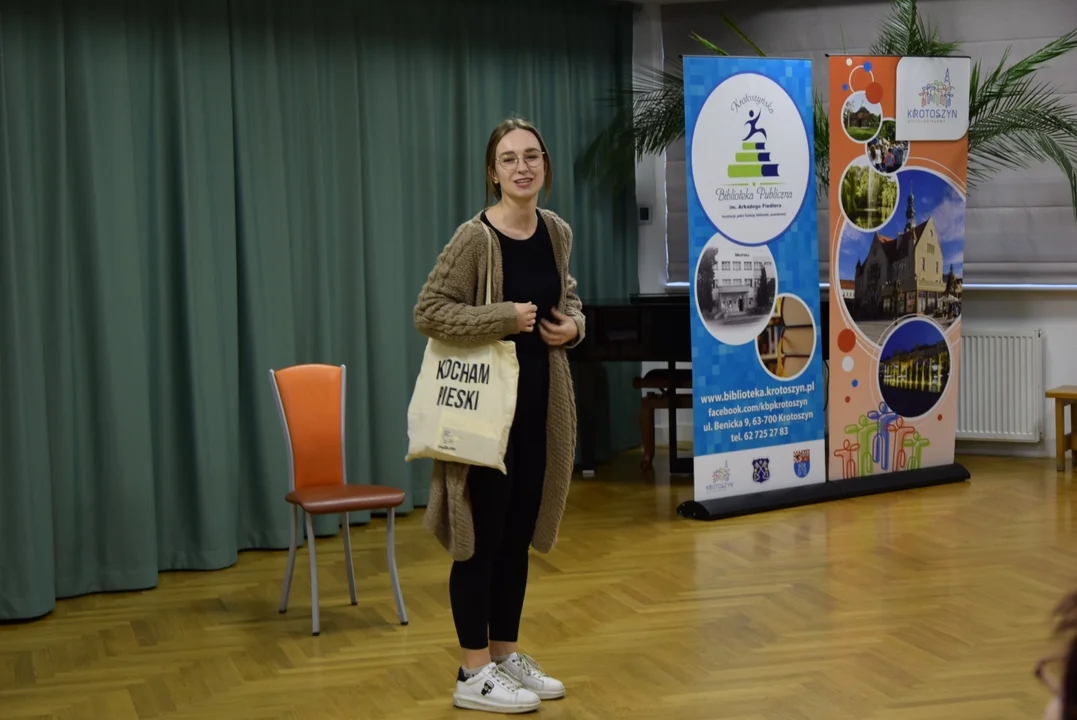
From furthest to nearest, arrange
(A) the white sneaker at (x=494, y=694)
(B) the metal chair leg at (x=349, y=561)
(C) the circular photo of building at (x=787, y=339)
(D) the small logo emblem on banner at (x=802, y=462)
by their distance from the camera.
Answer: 1. (D) the small logo emblem on banner at (x=802, y=462)
2. (C) the circular photo of building at (x=787, y=339)
3. (B) the metal chair leg at (x=349, y=561)
4. (A) the white sneaker at (x=494, y=694)

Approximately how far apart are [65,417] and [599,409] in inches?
136

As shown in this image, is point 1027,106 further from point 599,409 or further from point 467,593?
point 467,593

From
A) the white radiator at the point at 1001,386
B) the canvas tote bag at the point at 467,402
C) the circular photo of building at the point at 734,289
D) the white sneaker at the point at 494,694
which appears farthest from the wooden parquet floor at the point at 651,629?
the white radiator at the point at 1001,386

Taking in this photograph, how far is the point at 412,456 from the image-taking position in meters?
3.46

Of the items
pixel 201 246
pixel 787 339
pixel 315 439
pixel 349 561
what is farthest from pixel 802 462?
pixel 201 246

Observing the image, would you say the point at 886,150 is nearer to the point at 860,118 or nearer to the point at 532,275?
the point at 860,118

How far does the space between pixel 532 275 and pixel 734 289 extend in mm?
2691

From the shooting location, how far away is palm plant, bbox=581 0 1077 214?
21.8 ft

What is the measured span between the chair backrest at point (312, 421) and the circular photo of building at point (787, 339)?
2.31 m

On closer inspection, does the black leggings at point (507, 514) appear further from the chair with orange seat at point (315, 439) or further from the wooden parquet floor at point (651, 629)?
the chair with orange seat at point (315, 439)

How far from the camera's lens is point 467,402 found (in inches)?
131

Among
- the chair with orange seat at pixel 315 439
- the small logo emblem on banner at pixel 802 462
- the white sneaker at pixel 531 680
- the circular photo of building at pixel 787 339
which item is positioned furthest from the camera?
the small logo emblem on banner at pixel 802 462

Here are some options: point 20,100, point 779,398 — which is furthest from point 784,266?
point 20,100

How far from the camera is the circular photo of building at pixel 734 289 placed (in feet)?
19.2
